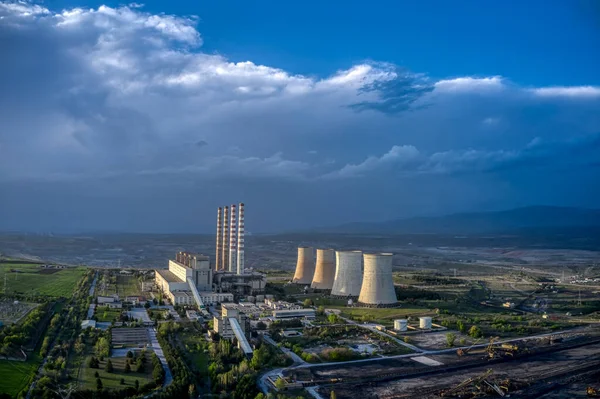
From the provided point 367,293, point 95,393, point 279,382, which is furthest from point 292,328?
point 95,393

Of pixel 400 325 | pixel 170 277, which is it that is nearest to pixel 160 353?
pixel 400 325

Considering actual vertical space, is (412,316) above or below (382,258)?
below

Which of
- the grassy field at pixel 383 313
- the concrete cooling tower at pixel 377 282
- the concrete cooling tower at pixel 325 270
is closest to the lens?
the grassy field at pixel 383 313

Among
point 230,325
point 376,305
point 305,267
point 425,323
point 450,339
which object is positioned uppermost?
point 305,267

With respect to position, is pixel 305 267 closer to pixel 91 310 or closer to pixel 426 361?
pixel 91 310

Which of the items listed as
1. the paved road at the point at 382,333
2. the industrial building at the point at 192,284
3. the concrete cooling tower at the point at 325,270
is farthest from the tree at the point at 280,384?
the concrete cooling tower at the point at 325,270

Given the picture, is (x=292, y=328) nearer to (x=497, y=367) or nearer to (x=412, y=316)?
(x=412, y=316)

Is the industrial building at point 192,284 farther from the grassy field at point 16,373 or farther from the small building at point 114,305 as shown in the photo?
the grassy field at point 16,373
